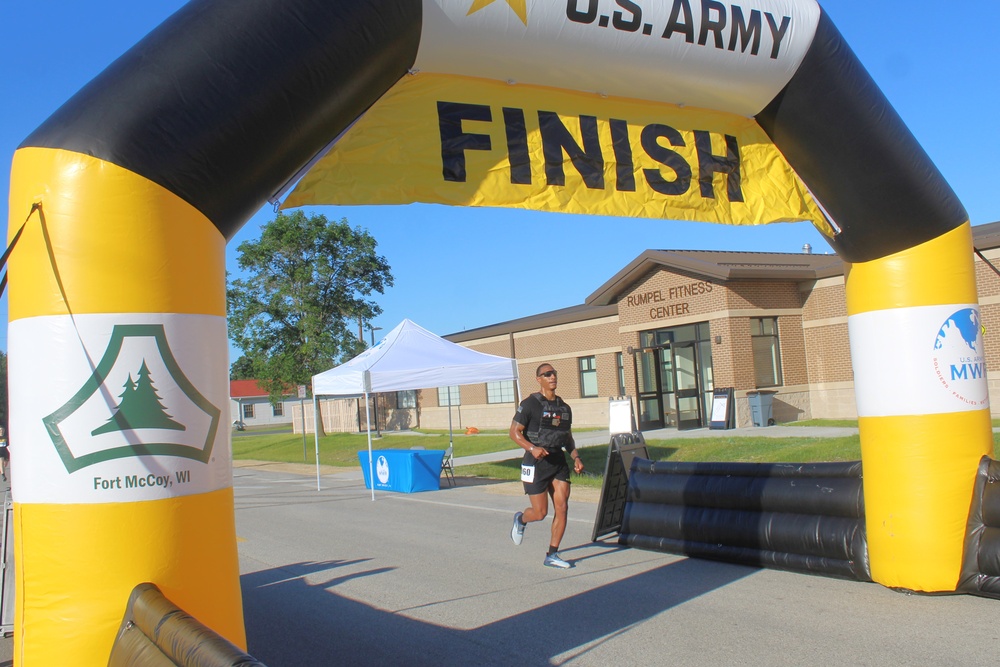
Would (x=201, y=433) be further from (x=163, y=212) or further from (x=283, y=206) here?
(x=283, y=206)

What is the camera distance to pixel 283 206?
181 inches

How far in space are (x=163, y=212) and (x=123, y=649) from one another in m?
1.80

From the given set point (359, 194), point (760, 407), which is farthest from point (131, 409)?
point (760, 407)

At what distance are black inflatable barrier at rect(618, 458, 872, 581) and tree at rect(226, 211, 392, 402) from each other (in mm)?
27821

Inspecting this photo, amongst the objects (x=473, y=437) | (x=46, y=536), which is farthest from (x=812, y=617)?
(x=473, y=437)

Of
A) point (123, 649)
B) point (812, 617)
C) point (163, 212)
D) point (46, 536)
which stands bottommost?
point (812, 617)

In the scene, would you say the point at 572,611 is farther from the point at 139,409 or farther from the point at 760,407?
the point at 760,407

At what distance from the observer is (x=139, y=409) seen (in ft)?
11.4

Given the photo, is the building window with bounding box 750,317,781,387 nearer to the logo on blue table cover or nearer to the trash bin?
the trash bin

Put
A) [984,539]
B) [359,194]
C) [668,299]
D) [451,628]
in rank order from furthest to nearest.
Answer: [668,299] → [451,628] → [984,539] → [359,194]

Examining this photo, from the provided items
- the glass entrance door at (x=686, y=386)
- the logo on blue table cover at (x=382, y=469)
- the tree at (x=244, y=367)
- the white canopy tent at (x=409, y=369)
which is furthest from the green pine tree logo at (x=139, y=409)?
the tree at (x=244, y=367)

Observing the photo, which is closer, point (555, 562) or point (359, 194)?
point (359, 194)

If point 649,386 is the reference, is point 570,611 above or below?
below

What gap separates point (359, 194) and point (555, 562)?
448 centimetres
